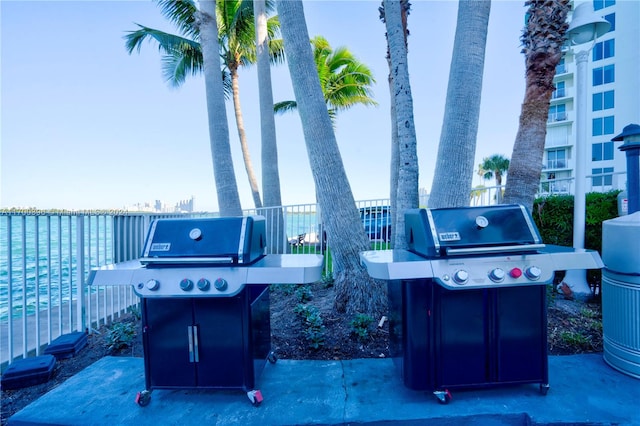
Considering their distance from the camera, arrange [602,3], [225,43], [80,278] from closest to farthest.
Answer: [80,278], [225,43], [602,3]

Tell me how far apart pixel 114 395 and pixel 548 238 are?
19.6ft

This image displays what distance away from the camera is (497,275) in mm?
1998

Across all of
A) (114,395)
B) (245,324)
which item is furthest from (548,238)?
(114,395)

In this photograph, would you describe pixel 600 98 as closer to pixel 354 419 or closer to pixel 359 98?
pixel 359 98

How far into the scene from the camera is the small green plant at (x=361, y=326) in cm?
325

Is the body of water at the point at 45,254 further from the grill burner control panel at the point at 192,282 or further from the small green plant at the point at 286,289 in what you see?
the small green plant at the point at 286,289

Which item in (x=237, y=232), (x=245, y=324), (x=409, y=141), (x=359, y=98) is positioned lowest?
(x=245, y=324)

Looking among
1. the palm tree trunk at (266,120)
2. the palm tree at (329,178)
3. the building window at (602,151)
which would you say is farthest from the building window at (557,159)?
the palm tree at (329,178)

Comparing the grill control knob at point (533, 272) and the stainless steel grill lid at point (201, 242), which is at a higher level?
the stainless steel grill lid at point (201, 242)

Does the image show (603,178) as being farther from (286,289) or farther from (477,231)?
(286,289)

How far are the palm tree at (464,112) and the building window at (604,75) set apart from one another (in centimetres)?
2914

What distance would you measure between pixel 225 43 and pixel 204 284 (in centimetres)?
1256

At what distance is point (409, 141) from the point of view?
369cm

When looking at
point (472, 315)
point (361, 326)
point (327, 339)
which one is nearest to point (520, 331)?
point (472, 315)
